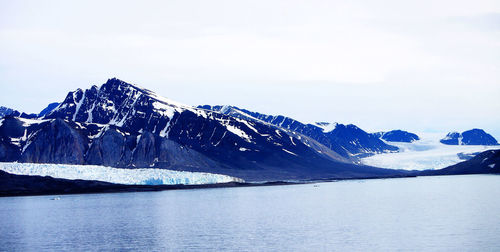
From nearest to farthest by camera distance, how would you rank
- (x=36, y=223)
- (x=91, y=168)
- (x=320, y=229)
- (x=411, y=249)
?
1. (x=411, y=249)
2. (x=320, y=229)
3. (x=36, y=223)
4. (x=91, y=168)

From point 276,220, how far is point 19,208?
71863 millimetres

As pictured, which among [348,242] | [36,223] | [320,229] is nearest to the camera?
[348,242]

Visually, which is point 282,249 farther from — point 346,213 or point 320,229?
point 346,213

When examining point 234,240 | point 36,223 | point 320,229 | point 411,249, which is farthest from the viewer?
point 36,223

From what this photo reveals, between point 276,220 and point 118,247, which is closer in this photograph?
point 118,247

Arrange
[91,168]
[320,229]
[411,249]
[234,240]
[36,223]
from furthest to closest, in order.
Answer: [91,168], [36,223], [320,229], [234,240], [411,249]

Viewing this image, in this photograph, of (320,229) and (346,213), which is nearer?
(320,229)

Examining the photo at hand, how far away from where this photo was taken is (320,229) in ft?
272

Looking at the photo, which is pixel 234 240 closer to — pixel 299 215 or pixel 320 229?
pixel 320 229

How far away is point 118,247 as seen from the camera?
70.9 meters

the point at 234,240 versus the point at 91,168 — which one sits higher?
the point at 91,168

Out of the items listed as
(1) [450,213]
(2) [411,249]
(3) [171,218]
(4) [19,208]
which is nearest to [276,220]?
(3) [171,218]

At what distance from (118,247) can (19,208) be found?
80.1m

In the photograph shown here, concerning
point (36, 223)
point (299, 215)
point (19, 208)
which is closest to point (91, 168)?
point (19, 208)
